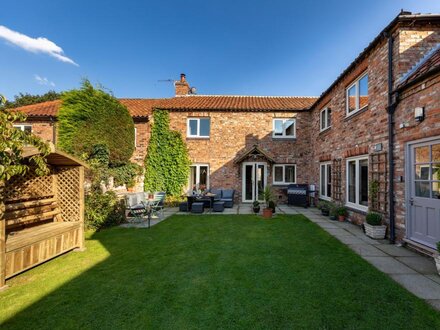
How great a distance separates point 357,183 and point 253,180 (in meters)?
6.10

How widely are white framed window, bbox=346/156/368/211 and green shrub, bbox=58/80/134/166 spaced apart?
1106cm

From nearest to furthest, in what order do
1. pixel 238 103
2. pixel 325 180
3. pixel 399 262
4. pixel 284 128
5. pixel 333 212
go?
pixel 399 262 < pixel 333 212 < pixel 325 180 < pixel 284 128 < pixel 238 103

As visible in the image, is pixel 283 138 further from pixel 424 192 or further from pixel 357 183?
pixel 424 192

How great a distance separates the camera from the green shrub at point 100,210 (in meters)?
7.14

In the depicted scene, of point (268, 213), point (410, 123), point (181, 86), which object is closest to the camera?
point (410, 123)

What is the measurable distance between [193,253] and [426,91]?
665cm

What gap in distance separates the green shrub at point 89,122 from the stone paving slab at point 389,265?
36.3 feet

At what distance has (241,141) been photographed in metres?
13.3

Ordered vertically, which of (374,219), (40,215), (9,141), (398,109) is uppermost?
(398,109)

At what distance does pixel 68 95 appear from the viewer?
10.1 meters

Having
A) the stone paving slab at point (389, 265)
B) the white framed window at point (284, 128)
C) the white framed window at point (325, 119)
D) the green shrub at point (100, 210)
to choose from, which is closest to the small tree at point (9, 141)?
the green shrub at point (100, 210)

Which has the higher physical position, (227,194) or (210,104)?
(210,104)

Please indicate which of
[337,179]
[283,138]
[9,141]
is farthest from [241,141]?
[9,141]

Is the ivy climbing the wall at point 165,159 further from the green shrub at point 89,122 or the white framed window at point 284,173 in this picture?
the white framed window at point 284,173
